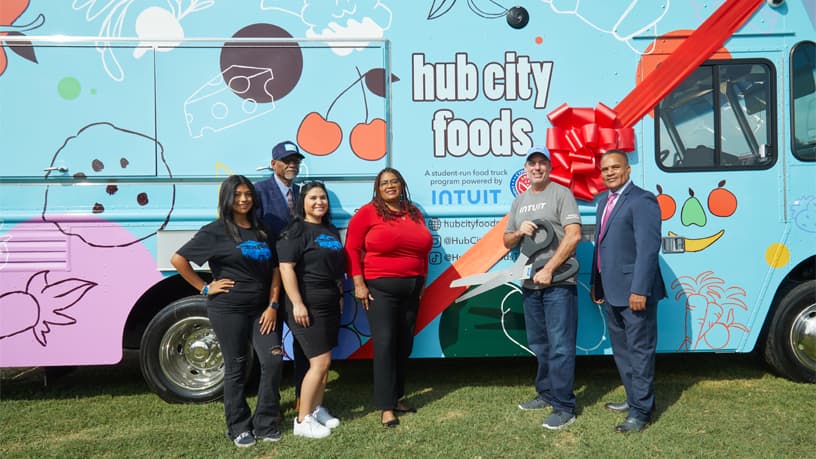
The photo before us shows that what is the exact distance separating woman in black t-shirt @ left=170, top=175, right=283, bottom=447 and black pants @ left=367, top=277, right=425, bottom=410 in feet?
2.17

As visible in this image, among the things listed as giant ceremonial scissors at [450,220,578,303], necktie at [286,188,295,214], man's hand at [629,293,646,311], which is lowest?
man's hand at [629,293,646,311]

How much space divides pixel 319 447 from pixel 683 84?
12.1ft

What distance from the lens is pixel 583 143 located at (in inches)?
156

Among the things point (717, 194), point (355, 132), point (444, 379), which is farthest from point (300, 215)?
point (717, 194)

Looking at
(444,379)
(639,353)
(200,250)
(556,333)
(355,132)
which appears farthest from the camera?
(444,379)

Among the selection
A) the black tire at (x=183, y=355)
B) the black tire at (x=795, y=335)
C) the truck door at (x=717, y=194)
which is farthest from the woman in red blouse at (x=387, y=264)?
the black tire at (x=795, y=335)

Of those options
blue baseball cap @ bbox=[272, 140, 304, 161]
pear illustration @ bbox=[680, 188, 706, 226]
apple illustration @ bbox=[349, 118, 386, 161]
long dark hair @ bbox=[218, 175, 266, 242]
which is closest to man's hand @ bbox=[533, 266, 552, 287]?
pear illustration @ bbox=[680, 188, 706, 226]

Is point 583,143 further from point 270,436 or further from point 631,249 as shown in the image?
point 270,436

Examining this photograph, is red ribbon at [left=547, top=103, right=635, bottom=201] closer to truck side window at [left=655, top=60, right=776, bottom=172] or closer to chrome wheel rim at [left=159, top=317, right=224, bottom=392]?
truck side window at [left=655, top=60, right=776, bottom=172]

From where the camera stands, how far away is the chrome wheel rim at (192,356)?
13.5 feet

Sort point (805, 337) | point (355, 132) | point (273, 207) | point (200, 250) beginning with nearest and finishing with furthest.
Answer: point (200, 250), point (273, 207), point (355, 132), point (805, 337)

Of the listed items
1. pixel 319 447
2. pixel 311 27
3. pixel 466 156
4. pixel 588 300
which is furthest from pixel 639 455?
pixel 311 27

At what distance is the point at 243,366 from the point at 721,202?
3.63m

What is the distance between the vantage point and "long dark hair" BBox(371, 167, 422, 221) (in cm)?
364
